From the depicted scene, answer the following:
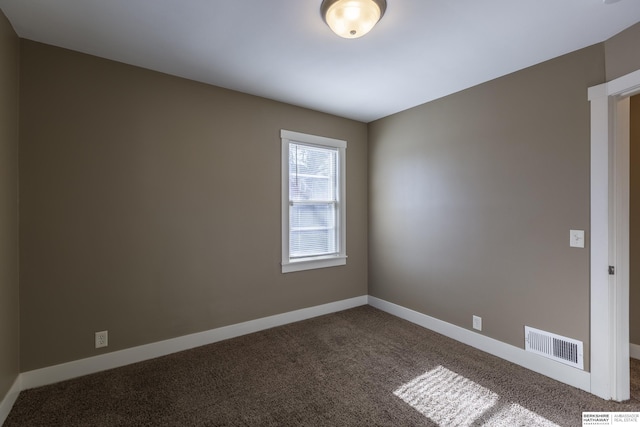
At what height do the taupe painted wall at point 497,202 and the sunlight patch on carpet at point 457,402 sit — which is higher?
the taupe painted wall at point 497,202

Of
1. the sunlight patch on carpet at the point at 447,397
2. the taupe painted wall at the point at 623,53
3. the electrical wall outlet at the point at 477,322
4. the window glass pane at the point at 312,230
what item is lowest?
the sunlight patch on carpet at the point at 447,397

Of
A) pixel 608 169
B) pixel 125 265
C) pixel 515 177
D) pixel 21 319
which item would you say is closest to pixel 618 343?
pixel 608 169

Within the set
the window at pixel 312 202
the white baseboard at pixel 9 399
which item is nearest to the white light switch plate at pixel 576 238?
the window at pixel 312 202

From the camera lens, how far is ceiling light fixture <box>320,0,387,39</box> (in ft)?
5.62

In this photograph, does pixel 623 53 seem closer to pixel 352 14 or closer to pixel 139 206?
pixel 352 14

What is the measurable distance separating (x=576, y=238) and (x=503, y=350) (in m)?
1.16

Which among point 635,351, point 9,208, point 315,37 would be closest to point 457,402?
point 635,351

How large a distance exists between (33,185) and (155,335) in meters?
1.53

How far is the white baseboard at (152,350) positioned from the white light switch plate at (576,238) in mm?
2561

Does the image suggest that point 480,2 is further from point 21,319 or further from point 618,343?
point 21,319

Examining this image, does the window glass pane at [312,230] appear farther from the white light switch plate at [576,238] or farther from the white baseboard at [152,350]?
the white light switch plate at [576,238]

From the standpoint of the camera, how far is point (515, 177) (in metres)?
2.65

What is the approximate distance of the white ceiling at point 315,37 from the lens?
1833 mm

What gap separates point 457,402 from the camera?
2.09 metres
